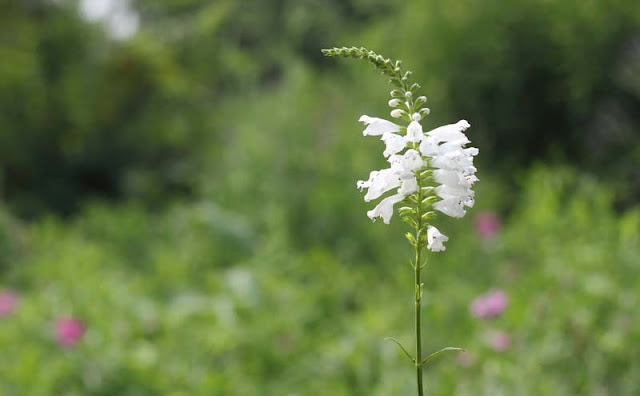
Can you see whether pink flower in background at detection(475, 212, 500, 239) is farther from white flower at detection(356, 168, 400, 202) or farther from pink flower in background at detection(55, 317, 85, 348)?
white flower at detection(356, 168, 400, 202)

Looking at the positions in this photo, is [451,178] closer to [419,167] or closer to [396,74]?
[419,167]

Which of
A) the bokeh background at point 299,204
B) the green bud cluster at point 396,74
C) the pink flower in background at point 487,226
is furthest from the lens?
the pink flower in background at point 487,226

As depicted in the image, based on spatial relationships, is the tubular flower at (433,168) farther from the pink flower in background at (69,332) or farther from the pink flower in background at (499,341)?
the pink flower in background at (69,332)

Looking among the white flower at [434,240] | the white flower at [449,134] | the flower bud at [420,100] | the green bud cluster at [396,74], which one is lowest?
the white flower at [434,240]

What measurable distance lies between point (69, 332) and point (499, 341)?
188 centimetres

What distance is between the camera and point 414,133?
1181 millimetres

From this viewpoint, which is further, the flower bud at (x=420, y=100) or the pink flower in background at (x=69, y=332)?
the pink flower in background at (x=69, y=332)

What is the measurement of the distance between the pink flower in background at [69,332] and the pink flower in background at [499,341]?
1.80 m

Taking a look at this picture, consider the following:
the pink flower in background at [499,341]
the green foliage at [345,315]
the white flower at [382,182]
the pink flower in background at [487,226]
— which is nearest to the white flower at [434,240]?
the white flower at [382,182]

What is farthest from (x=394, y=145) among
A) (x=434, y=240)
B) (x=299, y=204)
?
(x=299, y=204)

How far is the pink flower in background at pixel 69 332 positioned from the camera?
330 centimetres

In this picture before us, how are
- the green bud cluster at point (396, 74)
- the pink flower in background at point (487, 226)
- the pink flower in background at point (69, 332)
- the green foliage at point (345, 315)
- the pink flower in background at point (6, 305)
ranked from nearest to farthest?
the green bud cluster at point (396, 74), the green foliage at point (345, 315), the pink flower in background at point (69, 332), the pink flower in background at point (6, 305), the pink flower in background at point (487, 226)

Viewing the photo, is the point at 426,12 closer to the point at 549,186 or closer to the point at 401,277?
the point at 549,186

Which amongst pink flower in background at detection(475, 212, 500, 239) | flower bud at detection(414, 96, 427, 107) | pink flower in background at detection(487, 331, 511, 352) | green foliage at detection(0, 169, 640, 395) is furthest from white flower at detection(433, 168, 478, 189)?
pink flower in background at detection(475, 212, 500, 239)
